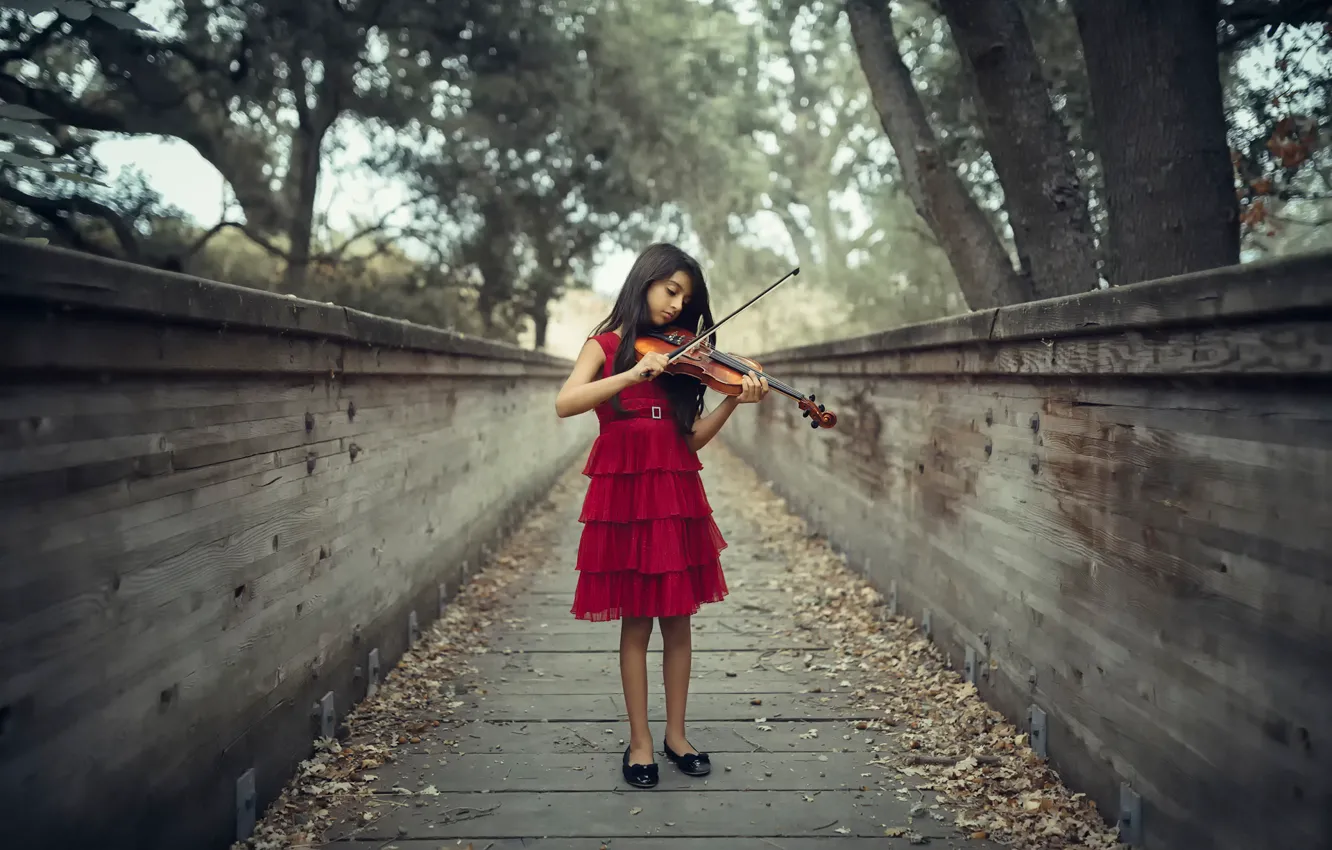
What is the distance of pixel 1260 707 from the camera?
81.3 inches

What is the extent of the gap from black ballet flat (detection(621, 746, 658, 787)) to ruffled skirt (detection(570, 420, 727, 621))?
0.51 meters

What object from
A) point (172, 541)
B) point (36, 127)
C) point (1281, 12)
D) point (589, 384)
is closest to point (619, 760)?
point (589, 384)

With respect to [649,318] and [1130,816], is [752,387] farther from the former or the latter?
[1130,816]

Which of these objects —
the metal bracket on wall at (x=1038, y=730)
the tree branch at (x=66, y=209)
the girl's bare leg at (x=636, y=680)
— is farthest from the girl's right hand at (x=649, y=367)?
the tree branch at (x=66, y=209)

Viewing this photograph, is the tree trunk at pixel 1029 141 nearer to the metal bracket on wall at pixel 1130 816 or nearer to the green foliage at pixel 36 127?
the metal bracket on wall at pixel 1130 816

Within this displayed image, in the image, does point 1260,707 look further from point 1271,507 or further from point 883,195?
point 883,195

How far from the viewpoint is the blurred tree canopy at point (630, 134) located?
16.9 ft

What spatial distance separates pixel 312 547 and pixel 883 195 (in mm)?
14488

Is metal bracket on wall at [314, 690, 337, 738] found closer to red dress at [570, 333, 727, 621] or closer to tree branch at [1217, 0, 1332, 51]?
red dress at [570, 333, 727, 621]

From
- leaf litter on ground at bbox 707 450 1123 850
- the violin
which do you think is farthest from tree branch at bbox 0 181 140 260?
leaf litter on ground at bbox 707 450 1123 850

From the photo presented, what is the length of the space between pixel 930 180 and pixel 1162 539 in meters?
5.43

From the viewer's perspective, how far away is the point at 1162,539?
249 centimetres

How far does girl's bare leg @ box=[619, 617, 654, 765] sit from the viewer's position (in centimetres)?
329

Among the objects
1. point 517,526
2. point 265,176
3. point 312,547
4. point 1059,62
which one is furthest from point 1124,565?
point 265,176
